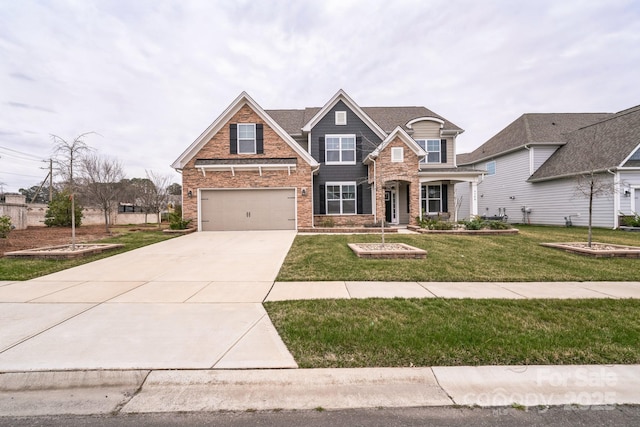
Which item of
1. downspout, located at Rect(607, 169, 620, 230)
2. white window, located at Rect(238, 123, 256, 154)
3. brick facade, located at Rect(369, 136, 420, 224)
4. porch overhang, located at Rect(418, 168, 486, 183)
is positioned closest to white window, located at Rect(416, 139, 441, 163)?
porch overhang, located at Rect(418, 168, 486, 183)

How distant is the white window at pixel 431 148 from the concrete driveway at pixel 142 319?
51.6 ft

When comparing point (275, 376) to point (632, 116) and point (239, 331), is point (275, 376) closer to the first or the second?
point (239, 331)

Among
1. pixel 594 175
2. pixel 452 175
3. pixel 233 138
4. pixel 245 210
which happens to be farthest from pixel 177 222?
pixel 594 175

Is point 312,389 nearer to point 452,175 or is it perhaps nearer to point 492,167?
point 452,175

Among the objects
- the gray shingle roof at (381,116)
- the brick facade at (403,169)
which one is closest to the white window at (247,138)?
the gray shingle roof at (381,116)

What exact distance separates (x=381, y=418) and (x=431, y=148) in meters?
19.9

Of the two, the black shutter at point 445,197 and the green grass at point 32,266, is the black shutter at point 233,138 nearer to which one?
the green grass at point 32,266

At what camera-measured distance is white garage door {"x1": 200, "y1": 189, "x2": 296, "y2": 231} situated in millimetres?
16328

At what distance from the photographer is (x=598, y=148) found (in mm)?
18234

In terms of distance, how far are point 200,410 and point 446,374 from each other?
241 centimetres

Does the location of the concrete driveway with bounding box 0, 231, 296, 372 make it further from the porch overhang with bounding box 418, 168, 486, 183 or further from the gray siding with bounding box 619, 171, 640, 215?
the gray siding with bounding box 619, 171, 640, 215

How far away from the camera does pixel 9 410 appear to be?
8.54ft

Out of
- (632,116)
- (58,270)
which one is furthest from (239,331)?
(632,116)

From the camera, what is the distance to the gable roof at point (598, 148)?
16.6 m
